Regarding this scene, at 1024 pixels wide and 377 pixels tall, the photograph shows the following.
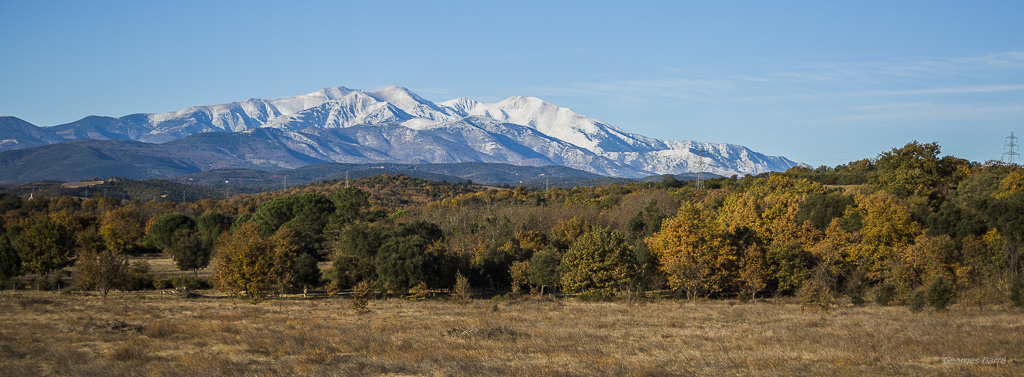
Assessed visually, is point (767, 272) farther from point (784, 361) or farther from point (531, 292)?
point (784, 361)

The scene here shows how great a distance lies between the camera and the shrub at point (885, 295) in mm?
51744

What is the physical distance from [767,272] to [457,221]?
166 ft

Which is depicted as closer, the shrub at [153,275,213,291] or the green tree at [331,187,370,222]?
A: the shrub at [153,275,213,291]

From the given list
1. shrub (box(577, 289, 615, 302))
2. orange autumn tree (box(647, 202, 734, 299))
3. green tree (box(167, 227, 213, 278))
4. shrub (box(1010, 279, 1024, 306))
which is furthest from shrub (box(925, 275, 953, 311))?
green tree (box(167, 227, 213, 278))

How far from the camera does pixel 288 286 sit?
5838 centimetres

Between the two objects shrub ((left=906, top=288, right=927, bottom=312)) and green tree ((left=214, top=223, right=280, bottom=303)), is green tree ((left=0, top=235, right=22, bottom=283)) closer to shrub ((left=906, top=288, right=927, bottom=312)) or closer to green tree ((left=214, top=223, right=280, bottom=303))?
green tree ((left=214, top=223, right=280, bottom=303))

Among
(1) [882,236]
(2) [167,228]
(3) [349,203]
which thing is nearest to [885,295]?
(1) [882,236]

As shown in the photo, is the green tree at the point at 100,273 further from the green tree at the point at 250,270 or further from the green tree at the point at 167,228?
the green tree at the point at 167,228

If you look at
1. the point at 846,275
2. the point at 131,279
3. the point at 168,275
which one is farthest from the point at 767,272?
the point at 168,275

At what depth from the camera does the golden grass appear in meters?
25.9

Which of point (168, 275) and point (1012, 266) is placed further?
point (168, 275)

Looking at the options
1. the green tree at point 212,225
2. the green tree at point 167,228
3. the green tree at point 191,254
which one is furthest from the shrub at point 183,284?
the green tree at point 167,228

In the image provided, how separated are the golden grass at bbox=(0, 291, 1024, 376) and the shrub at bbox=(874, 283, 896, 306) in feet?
10.9

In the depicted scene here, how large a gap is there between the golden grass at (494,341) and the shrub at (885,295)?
10.9ft
